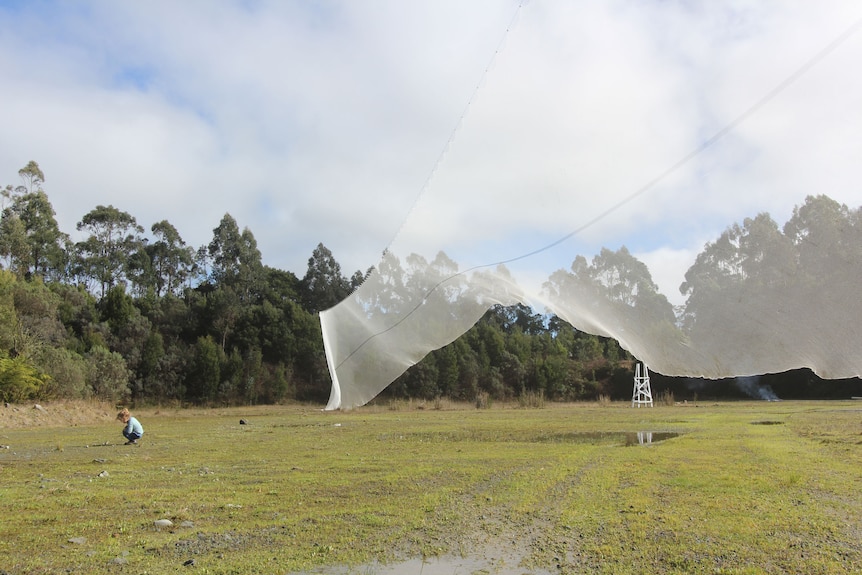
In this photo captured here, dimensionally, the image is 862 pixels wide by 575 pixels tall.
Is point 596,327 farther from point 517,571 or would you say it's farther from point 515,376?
point 515,376

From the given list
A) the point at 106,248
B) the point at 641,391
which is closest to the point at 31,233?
the point at 106,248

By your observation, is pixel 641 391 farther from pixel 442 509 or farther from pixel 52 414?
pixel 442 509

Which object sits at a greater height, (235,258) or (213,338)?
(235,258)

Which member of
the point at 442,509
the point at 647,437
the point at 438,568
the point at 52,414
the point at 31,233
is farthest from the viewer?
the point at 31,233

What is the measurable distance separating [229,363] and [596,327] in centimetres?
4980

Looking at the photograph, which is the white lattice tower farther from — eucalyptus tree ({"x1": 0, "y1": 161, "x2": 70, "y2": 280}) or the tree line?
eucalyptus tree ({"x1": 0, "y1": 161, "x2": 70, "y2": 280})

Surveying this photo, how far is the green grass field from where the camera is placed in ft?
18.5

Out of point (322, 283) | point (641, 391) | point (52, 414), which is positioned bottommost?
point (52, 414)

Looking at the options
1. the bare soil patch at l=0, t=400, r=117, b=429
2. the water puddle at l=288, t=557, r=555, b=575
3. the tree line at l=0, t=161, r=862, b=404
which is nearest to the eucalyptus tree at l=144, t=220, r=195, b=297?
the tree line at l=0, t=161, r=862, b=404

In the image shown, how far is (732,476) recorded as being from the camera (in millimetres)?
9898

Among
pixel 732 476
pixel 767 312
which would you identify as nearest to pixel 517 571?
pixel 767 312

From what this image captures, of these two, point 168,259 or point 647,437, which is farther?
point 168,259

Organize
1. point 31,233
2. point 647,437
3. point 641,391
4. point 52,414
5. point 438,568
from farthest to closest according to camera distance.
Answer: point 31,233 → point 641,391 → point 52,414 → point 647,437 → point 438,568

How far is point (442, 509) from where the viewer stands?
7746 millimetres
